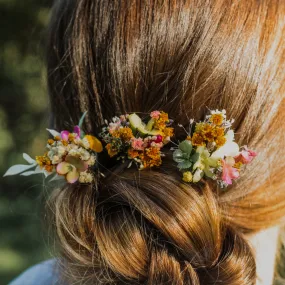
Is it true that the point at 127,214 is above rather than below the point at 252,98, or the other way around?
below

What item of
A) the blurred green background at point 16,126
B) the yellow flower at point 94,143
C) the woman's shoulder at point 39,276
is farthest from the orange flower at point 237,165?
the blurred green background at point 16,126

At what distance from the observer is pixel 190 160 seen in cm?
75

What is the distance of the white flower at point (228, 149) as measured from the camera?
2.49 feet

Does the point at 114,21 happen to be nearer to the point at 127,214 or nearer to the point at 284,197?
the point at 127,214

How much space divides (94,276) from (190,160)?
249mm

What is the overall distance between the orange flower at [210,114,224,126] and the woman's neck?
27 centimetres

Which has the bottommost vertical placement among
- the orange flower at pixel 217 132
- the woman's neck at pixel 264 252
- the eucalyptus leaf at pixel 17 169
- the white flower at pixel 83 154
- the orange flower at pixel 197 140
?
the woman's neck at pixel 264 252

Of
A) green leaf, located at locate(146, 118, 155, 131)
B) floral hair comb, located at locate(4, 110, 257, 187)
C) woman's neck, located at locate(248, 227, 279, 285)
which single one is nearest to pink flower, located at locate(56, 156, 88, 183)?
floral hair comb, located at locate(4, 110, 257, 187)

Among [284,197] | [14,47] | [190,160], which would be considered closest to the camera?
[190,160]

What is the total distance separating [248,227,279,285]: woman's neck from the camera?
2.97 feet

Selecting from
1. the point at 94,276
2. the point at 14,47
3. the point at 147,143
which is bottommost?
the point at 14,47

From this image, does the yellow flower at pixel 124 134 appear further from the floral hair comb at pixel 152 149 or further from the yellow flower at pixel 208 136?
the yellow flower at pixel 208 136

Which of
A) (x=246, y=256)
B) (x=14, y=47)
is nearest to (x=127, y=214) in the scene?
(x=246, y=256)

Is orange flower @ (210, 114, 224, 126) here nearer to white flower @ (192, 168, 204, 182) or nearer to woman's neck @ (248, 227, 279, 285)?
white flower @ (192, 168, 204, 182)
